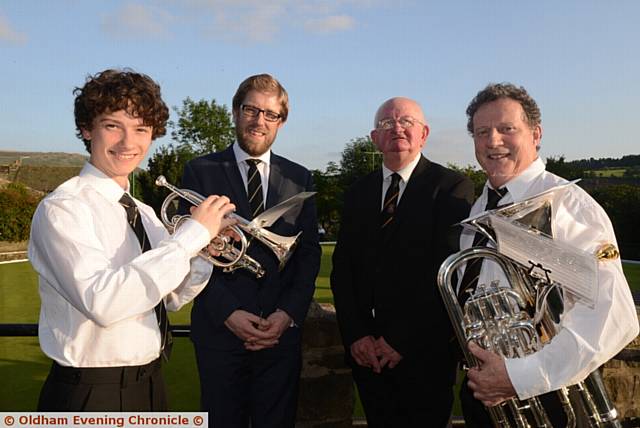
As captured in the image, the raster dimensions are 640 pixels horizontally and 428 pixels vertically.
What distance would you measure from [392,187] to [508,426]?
5.44 feet

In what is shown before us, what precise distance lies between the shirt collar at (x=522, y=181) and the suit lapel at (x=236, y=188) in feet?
5.05

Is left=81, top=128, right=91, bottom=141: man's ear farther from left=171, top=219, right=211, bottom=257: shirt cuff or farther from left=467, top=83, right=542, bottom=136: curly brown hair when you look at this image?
left=467, top=83, right=542, bottom=136: curly brown hair

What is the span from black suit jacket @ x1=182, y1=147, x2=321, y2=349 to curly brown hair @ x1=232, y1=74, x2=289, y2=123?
31cm

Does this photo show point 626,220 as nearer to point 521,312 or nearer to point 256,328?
point 256,328

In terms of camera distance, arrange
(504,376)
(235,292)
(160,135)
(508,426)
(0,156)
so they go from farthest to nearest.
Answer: (0,156) < (235,292) < (160,135) < (508,426) < (504,376)

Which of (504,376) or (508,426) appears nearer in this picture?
(504,376)

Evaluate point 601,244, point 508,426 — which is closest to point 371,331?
point 508,426

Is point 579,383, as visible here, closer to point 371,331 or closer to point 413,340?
point 413,340

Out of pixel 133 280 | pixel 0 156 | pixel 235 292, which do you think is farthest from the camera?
pixel 0 156

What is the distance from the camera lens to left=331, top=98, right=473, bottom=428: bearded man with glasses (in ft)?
10.8

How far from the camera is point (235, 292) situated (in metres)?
3.25

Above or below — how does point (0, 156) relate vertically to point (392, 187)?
above

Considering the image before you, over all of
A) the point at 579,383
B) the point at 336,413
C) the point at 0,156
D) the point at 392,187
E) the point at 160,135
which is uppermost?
the point at 0,156

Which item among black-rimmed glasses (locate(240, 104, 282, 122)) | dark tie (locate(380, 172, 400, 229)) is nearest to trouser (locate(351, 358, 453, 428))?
dark tie (locate(380, 172, 400, 229))
